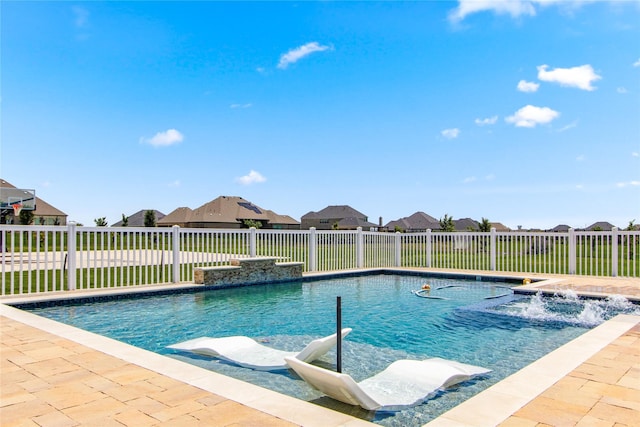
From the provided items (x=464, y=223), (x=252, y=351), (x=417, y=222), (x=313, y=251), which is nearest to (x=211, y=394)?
(x=252, y=351)

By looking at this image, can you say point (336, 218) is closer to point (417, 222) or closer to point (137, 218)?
point (417, 222)

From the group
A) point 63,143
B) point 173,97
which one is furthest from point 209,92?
point 63,143

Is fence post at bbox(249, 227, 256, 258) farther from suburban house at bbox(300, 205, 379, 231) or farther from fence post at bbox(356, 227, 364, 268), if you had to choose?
suburban house at bbox(300, 205, 379, 231)

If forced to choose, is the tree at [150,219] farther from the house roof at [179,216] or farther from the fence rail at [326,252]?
the fence rail at [326,252]

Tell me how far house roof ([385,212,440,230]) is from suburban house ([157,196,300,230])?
54.9 ft

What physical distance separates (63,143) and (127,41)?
207 inches

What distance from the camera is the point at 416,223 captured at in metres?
52.2

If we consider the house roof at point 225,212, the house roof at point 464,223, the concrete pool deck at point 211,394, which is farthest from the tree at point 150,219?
the concrete pool deck at point 211,394

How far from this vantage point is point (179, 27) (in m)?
11.2

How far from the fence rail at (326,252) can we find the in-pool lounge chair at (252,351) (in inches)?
170

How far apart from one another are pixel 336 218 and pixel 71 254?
49.0 m

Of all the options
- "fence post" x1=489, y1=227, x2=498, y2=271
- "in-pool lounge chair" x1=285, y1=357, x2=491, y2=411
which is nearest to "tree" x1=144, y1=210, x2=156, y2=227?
"fence post" x1=489, y1=227, x2=498, y2=271

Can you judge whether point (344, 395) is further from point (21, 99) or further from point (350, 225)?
point (350, 225)

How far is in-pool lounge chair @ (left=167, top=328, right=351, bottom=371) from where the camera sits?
12.9 ft
